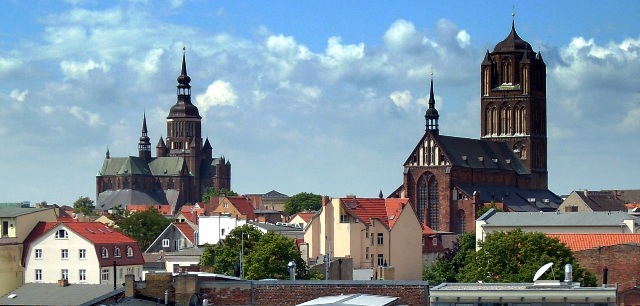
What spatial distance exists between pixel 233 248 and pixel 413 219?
27712 millimetres

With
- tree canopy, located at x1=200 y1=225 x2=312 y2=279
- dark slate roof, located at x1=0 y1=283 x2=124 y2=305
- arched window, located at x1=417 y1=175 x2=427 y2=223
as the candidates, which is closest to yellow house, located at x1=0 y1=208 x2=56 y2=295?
tree canopy, located at x1=200 y1=225 x2=312 y2=279

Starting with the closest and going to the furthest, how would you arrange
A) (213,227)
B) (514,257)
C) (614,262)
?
(514,257)
(614,262)
(213,227)

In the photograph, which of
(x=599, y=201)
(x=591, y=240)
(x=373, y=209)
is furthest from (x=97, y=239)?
(x=599, y=201)

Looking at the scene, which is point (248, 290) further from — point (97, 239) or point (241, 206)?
point (241, 206)

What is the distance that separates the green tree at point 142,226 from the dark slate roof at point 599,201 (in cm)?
5447

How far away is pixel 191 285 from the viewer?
4109 centimetres

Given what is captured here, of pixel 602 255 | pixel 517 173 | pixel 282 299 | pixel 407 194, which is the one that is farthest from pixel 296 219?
pixel 282 299

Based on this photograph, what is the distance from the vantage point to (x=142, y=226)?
133250mm

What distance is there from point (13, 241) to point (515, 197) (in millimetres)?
110953

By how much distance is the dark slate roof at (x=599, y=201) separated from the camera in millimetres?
172125

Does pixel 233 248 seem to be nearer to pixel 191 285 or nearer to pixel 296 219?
pixel 191 285

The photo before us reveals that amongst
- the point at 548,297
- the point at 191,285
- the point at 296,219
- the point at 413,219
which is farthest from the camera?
the point at 296,219

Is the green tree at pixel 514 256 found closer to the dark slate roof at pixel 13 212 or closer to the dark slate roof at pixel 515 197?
the dark slate roof at pixel 13 212

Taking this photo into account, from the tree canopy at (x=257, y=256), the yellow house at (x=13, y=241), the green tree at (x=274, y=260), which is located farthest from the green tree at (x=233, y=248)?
the yellow house at (x=13, y=241)
